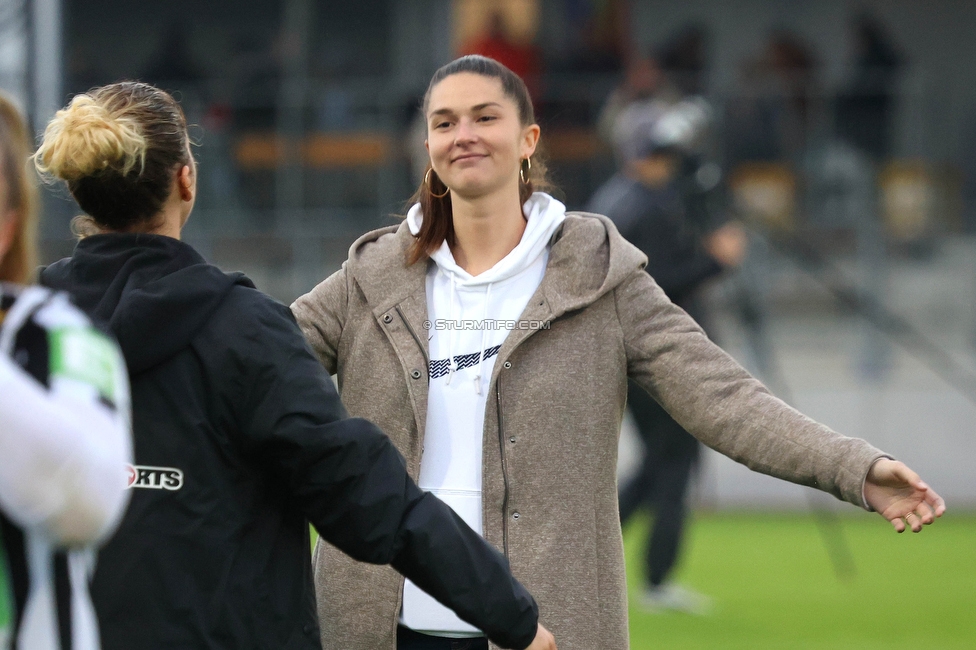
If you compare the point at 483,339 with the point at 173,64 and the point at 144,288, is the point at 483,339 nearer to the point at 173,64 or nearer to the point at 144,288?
the point at 144,288

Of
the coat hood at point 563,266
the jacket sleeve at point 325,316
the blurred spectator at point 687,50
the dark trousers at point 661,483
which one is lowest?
the dark trousers at point 661,483

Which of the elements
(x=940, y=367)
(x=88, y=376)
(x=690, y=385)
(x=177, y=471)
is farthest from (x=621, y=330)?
(x=940, y=367)

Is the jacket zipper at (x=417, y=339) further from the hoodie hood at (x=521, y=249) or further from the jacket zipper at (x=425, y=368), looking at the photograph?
the hoodie hood at (x=521, y=249)

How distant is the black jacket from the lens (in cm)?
240

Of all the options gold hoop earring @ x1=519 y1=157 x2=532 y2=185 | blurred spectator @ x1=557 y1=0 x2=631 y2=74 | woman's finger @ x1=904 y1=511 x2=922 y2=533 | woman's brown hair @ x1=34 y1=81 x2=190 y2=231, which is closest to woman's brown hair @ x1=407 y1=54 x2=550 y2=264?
gold hoop earring @ x1=519 y1=157 x2=532 y2=185

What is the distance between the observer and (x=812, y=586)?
7785 millimetres

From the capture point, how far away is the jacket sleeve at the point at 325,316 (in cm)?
346

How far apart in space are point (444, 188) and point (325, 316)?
0.45 meters

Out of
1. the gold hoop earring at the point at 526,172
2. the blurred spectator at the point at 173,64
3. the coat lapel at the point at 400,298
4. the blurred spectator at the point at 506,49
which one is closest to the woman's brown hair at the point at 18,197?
the coat lapel at the point at 400,298

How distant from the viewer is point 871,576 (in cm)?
812

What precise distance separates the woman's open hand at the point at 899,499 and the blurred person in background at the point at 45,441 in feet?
5.85

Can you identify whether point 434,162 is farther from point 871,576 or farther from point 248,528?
point 871,576

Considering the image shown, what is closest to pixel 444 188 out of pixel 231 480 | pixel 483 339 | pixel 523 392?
pixel 483 339

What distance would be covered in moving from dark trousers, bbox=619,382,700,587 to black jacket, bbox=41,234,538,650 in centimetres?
456
